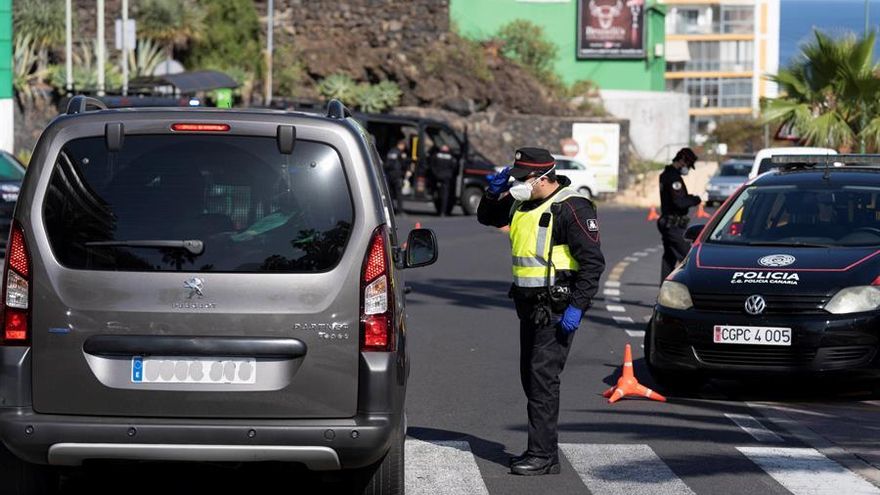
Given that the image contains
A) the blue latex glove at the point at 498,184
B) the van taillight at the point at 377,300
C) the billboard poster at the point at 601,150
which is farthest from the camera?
the billboard poster at the point at 601,150

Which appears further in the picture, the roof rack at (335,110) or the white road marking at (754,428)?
the white road marking at (754,428)

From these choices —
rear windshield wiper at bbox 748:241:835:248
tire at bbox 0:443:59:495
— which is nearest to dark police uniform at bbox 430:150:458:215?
rear windshield wiper at bbox 748:241:835:248

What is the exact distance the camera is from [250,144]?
687cm

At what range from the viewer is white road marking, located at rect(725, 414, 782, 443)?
988 cm

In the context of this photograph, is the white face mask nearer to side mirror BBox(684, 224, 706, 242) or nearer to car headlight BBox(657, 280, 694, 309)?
car headlight BBox(657, 280, 694, 309)

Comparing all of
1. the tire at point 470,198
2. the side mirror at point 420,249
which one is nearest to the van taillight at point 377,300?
the side mirror at point 420,249

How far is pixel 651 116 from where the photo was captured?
62.7m

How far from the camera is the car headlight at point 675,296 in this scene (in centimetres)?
1160

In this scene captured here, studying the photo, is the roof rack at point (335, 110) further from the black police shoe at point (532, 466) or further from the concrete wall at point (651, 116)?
the concrete wall at point (651, 116)

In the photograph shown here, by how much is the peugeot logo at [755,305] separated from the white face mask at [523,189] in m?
3.15

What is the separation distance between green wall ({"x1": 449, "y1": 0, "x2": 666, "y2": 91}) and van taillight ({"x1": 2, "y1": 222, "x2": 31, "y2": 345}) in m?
54.5

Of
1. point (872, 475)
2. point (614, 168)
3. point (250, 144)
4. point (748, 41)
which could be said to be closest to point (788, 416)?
point (872, 475)

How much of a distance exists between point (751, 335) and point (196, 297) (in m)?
5.47

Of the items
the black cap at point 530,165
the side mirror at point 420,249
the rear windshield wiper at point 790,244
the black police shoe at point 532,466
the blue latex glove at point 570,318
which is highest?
the black cap at point 530,165
